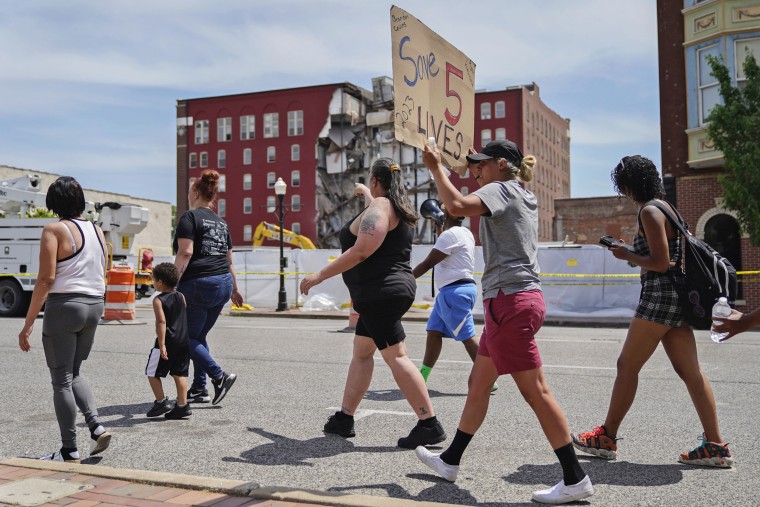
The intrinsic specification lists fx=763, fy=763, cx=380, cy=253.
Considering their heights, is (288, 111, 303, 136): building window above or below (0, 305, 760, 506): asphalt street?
above

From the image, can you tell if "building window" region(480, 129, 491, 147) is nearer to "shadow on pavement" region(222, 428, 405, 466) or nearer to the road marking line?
the road marking line

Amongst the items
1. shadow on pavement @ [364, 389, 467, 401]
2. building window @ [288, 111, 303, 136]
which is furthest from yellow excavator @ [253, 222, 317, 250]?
shadow on pavement @ [364, 389, 467, 401]

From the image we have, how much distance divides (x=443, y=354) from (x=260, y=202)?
6567 cm

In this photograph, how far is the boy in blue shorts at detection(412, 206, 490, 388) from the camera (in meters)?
6.98

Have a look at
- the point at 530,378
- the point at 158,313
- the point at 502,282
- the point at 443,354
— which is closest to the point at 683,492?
the point at 530,378

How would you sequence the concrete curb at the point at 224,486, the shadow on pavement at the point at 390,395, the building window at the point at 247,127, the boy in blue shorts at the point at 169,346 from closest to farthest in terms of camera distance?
A: 1. the concrete curb at the point at 224,486
2. the boy in blue shorts at the point at 169,346
3. the shadow on pavement at the point at 390,395
4. the building window at the point at 247,127

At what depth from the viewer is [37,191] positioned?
888 inches

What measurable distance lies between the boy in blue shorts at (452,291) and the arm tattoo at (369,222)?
2089 mm

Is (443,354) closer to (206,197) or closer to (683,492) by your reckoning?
(206,197)

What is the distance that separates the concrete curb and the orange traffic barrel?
13.1 m

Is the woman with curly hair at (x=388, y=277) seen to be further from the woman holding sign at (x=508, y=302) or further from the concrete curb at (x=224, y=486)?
the concrete curb at (x=224, y=486)

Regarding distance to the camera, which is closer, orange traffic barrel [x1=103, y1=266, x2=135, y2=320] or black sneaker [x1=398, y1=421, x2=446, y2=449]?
black sneaker [x1=398, y1=421, x2=446, y2=449]

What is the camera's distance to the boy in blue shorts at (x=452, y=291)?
22.9ft

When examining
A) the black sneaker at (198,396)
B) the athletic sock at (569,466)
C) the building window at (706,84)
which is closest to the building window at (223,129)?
the building window at (706,84)
